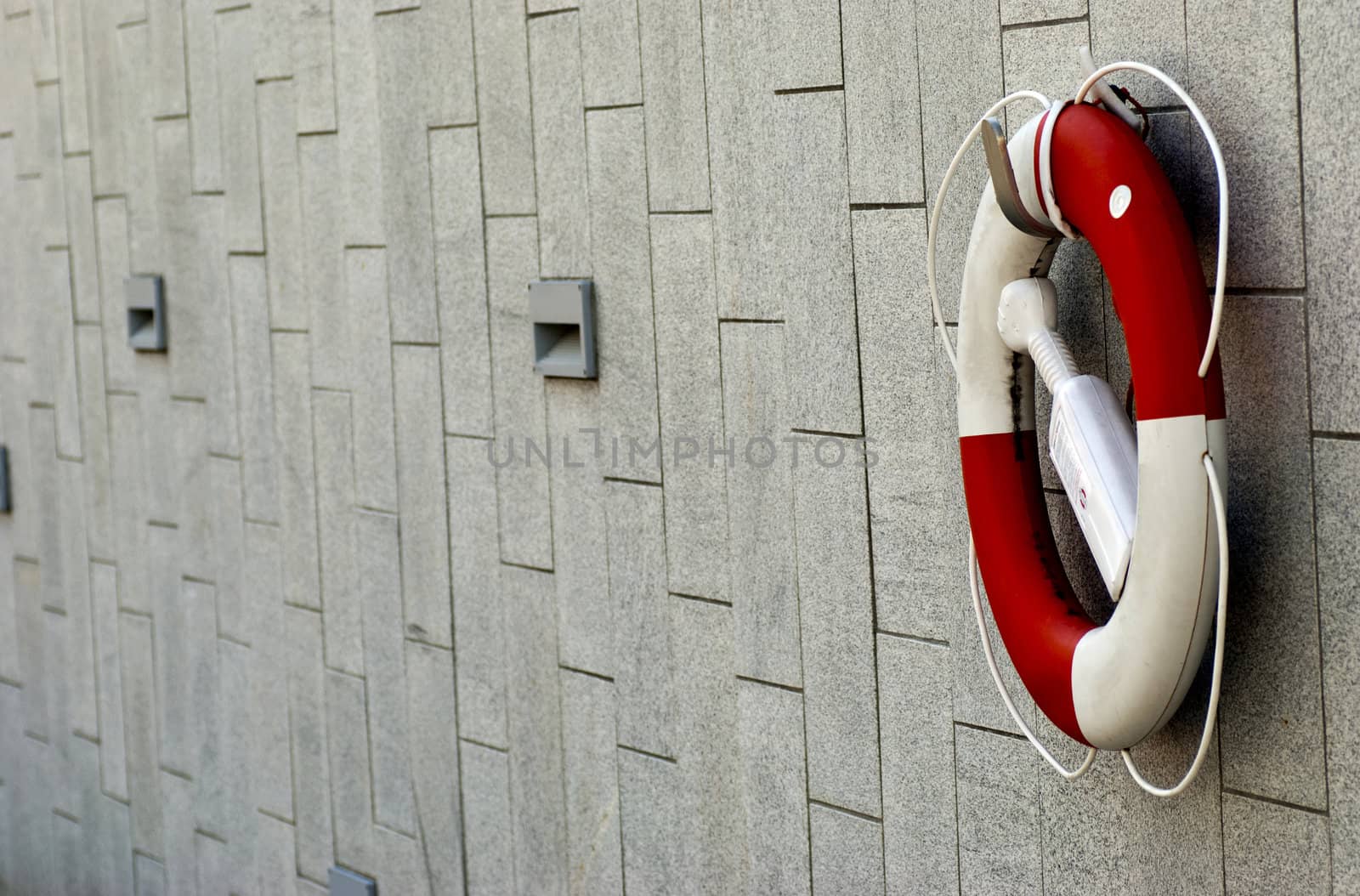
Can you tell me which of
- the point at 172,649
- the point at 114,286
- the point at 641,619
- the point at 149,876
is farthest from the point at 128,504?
the point at 641,619

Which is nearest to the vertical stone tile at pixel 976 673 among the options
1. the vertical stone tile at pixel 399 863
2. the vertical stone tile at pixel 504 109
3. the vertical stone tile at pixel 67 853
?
the vertical stone tile at pixel 504 109

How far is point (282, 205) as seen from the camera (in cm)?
260

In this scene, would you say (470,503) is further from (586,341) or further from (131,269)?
(131,269)

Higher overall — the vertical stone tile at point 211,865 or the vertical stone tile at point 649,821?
the vertical stone tile at point 649,821

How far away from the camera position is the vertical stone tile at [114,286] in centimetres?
302

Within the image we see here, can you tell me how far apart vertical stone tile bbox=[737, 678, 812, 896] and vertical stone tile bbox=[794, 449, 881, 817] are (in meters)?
0.03

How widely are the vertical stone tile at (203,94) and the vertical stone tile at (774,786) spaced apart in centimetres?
160

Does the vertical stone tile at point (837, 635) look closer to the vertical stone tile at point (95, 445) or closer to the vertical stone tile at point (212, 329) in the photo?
the vertical stone tile at point (212, 329)

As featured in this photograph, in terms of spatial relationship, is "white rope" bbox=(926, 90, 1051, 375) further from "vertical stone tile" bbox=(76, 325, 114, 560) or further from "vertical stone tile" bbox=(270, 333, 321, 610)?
"vertical stone tile" bbox=(76, 325, 114, 560)

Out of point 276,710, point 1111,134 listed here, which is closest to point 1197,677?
point 1111,134

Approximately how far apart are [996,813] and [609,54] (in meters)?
1.18

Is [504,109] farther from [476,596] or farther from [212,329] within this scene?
[212,329]

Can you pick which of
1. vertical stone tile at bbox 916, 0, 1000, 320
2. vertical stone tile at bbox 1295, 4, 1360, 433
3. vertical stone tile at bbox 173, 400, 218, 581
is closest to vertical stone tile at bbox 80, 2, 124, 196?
vertical stone tile at bbox 173, 400, 218, 581

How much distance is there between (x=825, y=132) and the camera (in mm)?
1716
